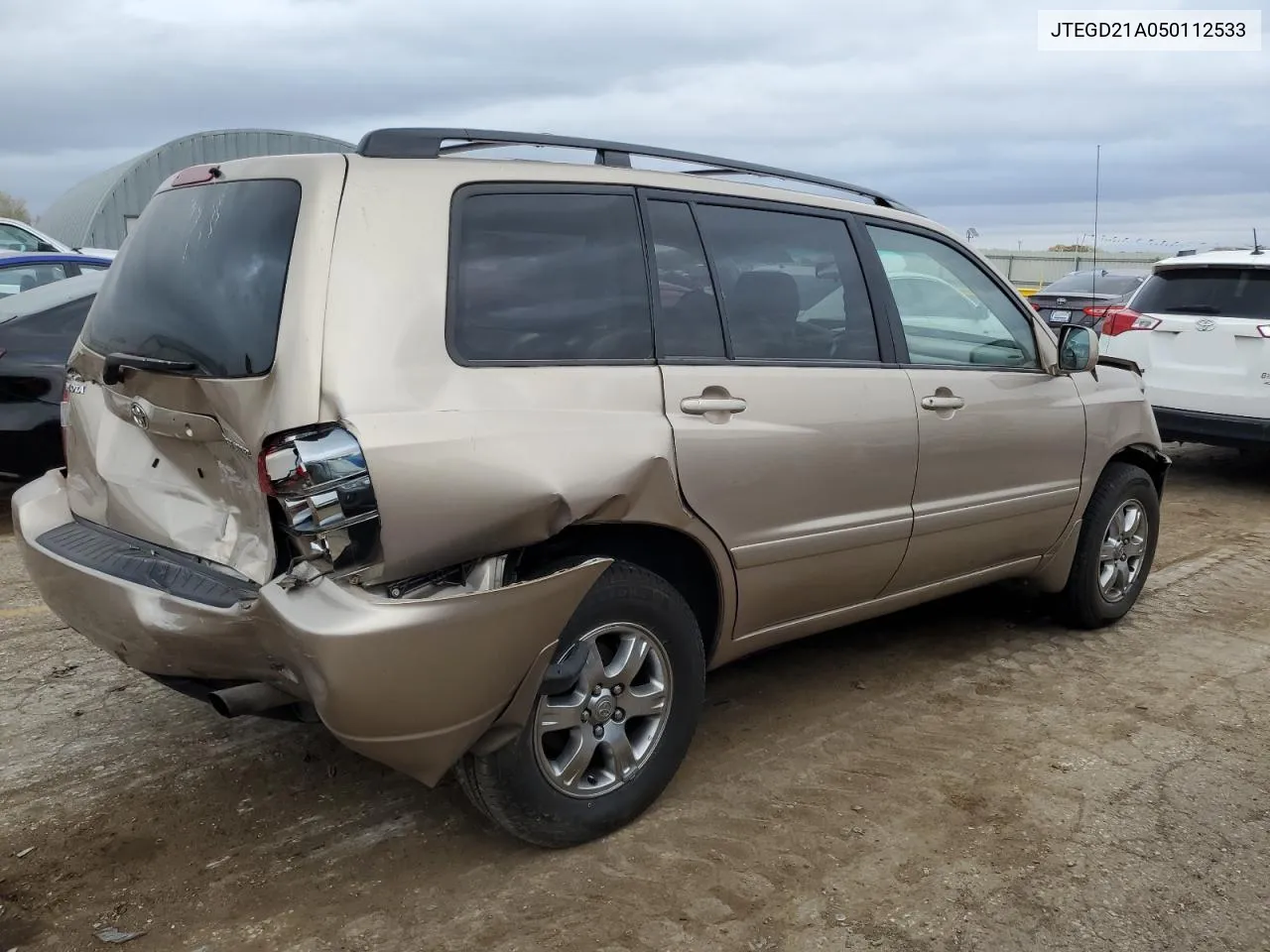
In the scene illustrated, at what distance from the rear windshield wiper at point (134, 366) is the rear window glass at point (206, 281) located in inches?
0.7

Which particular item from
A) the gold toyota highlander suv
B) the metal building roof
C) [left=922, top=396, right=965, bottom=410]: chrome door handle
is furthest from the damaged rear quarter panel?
the metal building roof

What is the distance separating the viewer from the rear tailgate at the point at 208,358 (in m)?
2.57

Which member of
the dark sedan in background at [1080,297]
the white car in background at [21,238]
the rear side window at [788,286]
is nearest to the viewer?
the rear side window at [788,286]

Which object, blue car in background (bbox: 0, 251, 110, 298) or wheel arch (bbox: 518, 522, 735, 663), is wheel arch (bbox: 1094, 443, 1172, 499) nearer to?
wheel arch (bbox: 518, 522, 735, 663)

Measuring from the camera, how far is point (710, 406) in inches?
125

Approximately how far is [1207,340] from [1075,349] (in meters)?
4.31

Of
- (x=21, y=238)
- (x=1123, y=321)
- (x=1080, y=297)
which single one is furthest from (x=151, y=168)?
(x=1123, y=321)

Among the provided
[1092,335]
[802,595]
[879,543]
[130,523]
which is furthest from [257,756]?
[1092,335]

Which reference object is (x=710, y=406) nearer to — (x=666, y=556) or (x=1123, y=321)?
(x=666, y=556)

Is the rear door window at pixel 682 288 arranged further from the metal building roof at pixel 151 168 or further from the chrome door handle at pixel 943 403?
the metal building roof at pixel 151 168

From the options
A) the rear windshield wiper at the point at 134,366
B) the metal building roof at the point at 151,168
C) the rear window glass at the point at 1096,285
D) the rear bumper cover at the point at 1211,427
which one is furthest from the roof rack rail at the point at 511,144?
the metal building roof at the point at 151,168

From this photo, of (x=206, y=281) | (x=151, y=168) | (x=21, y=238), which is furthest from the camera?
(x=151, y=168)

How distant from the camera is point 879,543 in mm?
3750

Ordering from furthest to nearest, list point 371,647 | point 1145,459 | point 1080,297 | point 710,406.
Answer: point 1080,297
point 1145,459
point 710,406
point 371,647
